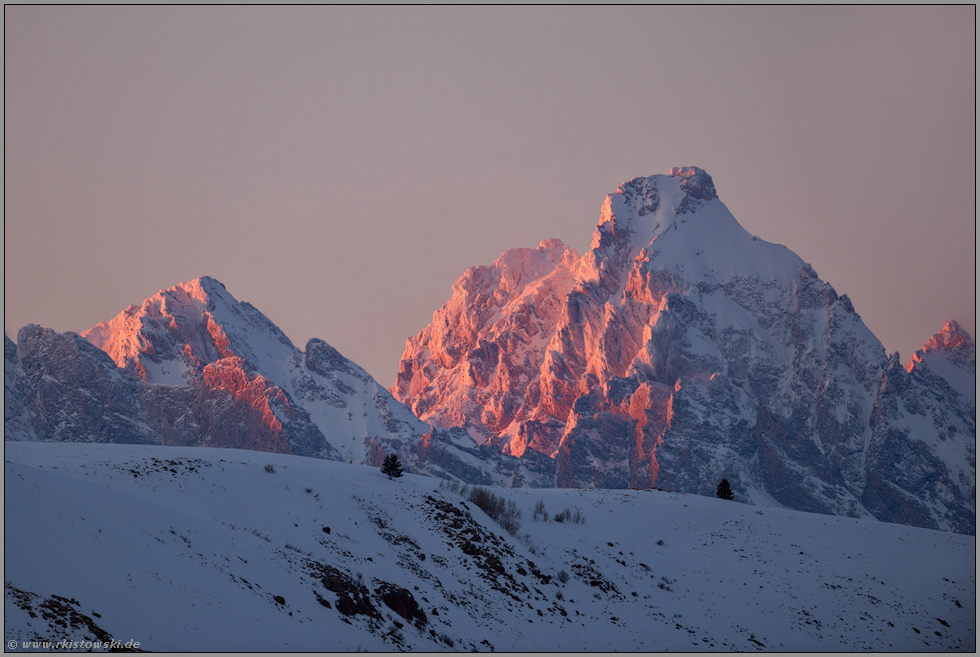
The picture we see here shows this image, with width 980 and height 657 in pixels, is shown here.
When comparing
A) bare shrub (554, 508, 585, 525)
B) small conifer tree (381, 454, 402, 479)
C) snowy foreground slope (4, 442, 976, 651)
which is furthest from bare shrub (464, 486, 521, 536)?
small conifer tree (381, 454, 402, 479)

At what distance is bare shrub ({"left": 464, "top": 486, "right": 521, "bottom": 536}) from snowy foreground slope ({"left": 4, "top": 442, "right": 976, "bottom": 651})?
814 mm

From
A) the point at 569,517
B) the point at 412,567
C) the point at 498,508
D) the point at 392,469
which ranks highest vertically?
the point at 569,517

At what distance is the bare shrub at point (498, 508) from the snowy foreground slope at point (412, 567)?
2.67ft

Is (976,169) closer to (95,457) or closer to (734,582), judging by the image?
(734,582)

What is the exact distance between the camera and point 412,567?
4059 centimetres

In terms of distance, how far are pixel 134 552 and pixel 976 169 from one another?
1413 inches

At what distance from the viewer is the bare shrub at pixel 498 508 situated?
5169cm

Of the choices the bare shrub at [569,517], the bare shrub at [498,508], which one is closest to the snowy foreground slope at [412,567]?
the bare shrub at [569,517]

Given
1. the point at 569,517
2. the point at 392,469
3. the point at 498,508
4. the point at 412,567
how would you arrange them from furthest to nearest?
the point at 569,517, the point at 392,469, the point at 498,508, the point at 412,567

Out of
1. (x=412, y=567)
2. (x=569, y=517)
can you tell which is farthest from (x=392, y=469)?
(x=412, y=567)

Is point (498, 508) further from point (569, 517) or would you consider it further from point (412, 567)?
point (412, 567)

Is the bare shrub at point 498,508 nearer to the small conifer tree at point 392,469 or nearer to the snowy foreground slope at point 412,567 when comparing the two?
the snowy foreground slope at point 412,567

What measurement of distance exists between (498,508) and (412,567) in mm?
14227

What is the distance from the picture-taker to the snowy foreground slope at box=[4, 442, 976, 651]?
2916 centimetres
